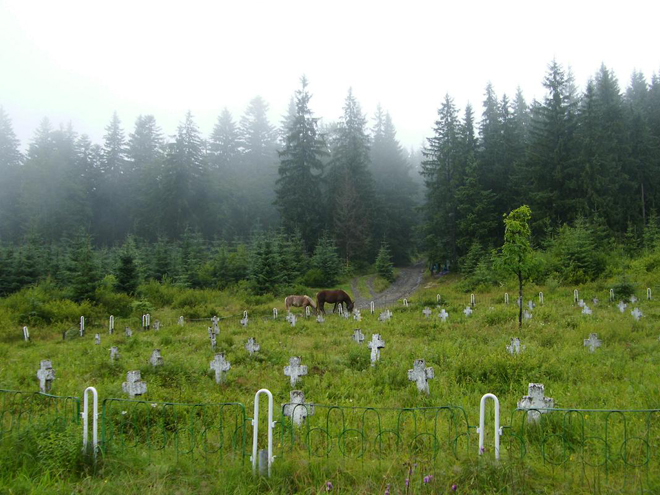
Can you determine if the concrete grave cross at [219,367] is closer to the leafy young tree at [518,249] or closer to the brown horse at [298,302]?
the leafy young tree at [518,249]

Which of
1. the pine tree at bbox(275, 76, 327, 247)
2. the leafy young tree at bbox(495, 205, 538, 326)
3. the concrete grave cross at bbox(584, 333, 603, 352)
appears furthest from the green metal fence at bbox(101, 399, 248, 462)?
the pine tree at bbox(275, 76, 327, 247)

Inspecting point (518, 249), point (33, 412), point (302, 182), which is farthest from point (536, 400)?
point (302, 182)

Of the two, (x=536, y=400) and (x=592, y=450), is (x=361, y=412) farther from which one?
(x=592, y=450)

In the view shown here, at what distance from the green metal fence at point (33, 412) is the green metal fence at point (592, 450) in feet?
20.1

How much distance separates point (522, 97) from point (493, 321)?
48.7 m

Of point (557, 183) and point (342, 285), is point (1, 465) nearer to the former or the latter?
point (342, 285)

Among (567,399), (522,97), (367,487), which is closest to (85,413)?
(367,487)

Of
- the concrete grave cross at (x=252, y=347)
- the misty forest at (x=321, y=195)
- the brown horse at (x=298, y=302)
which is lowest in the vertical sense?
the concrete grave cross at (x=252, y=347)

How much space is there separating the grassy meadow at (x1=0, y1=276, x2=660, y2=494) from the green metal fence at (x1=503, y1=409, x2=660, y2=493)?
0.08ft

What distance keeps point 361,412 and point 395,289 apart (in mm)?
28771

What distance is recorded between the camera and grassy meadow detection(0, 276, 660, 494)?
4.65 m

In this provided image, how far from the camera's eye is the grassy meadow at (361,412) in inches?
183

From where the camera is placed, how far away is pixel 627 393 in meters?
7.52

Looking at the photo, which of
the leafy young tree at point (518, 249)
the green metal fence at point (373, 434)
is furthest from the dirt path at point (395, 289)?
the green metal fence at point (373, 434)
